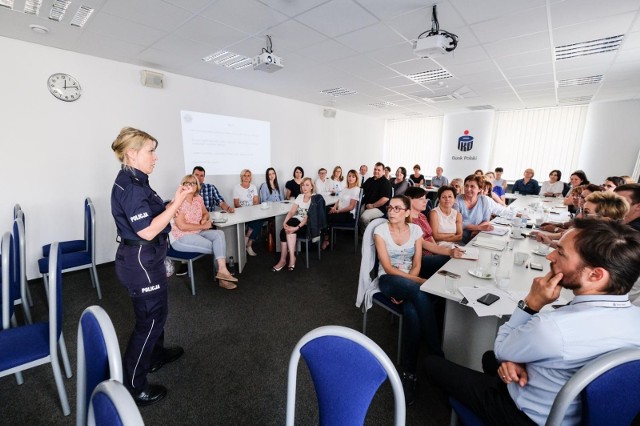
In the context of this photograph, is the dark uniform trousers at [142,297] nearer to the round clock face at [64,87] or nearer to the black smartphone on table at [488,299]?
the black smartphone on table at [488,299]

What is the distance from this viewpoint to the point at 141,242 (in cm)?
161

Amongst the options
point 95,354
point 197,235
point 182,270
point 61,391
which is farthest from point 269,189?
point 95,354

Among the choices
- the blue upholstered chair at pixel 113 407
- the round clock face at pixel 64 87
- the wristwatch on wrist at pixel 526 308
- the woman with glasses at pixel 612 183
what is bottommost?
the wristwatch on wrist at pixel 526 308

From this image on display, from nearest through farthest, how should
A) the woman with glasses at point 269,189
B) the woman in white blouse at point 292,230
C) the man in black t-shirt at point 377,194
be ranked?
the woman in white blouse at point 292,230 → the man in black t-shirt at point 377,194 → the woman with glasses at point 269,189

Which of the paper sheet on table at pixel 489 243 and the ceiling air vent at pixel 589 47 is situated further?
the ceiling air vent at pixel 589 47

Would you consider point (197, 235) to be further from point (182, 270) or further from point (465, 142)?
point (465, 142)

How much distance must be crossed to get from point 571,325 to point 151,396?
2223mm

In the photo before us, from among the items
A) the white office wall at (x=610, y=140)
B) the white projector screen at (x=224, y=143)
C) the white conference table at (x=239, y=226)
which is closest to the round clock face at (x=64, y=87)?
the white projector screen at (x=224, y=143)

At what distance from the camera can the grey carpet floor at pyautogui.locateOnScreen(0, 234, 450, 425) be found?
68.9 inches

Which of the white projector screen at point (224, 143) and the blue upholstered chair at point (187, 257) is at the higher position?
the white projector screen at point (224, 143)

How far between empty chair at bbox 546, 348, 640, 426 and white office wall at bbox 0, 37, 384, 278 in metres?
4.84

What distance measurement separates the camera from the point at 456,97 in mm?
6102

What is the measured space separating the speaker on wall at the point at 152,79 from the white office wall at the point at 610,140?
29.4 ft

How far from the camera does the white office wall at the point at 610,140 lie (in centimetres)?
620
